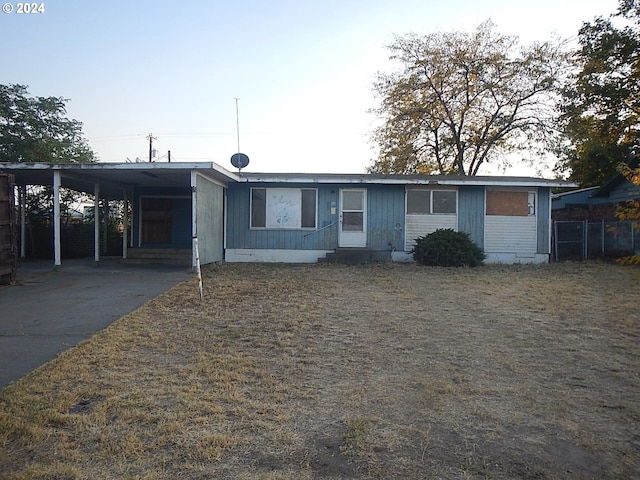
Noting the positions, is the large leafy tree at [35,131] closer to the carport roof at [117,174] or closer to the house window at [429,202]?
the carport roof at [117,174]

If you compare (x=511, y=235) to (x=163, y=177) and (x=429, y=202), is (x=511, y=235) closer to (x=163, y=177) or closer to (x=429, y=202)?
(x=429, y=202)

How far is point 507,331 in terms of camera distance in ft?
20.9

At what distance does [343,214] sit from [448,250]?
11.2ft

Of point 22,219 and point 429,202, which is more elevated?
point 429,202

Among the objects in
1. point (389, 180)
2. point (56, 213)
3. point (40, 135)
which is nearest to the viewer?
point (56, 213)

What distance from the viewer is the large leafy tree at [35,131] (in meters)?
20.8

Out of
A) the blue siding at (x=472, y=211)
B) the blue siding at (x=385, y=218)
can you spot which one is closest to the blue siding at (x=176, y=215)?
the blue siding at (x=385, y=218)

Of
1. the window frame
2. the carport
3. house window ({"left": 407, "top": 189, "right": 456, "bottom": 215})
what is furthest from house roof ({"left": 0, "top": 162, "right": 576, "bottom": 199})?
house window ({"left": 407, "top": 189, "right": 456, "bottom": 215})

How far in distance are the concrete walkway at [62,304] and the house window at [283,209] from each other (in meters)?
3.39

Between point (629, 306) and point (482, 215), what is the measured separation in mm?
7655

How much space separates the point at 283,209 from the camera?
49.9 feet

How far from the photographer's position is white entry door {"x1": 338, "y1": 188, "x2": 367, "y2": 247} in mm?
15234

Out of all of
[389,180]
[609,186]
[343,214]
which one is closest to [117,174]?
[343,214]

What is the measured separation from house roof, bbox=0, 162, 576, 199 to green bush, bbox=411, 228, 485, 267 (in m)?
1.79
